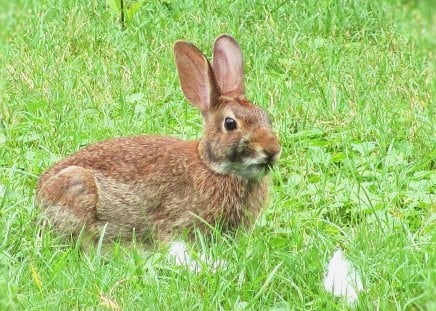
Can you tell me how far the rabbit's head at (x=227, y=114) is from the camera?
4.84m

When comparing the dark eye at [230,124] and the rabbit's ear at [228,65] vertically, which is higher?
the rabbit's ear at [228,65]

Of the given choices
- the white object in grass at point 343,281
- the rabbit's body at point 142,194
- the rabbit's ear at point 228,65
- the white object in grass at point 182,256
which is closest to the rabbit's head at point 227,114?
the rabbit's ear at point 228,65

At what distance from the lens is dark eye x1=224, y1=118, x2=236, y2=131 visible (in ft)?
16.3

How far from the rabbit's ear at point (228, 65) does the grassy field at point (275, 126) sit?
1.81ft

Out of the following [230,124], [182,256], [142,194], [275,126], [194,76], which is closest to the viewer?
[182,256]

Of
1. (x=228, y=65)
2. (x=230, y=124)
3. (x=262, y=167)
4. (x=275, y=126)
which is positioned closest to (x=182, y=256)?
(x=262, y=167)

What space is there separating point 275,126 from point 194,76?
868 mm

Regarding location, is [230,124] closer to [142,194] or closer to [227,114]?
[227,114]

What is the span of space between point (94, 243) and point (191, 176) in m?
0.57

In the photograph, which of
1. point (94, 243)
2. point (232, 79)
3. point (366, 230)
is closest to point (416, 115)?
point (232, 79)

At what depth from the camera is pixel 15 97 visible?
6488 mm

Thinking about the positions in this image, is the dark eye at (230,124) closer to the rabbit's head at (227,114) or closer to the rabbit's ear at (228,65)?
the rabbit's head at (227,114)

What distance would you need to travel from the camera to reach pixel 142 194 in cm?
512

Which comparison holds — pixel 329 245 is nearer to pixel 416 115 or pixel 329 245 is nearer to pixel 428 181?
pixel 428 181
